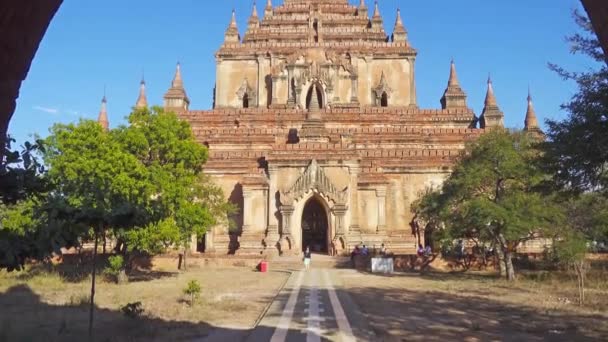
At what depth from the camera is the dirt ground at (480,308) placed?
37.0 ft

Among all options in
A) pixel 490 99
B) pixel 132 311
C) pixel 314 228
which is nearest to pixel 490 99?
pixel 490 99

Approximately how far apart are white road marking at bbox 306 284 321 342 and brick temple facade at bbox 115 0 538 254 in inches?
610

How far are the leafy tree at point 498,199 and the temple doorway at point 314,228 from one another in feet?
37.8

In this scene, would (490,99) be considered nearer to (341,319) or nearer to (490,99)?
(490,99)

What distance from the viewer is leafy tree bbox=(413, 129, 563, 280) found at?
21.6 m

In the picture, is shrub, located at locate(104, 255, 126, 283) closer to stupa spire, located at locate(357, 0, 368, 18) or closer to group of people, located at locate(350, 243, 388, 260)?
group of people, located at locate(350, 243, 388, 260)

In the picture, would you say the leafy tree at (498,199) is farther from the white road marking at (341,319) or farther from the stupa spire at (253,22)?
the stupa spire at (253,22)

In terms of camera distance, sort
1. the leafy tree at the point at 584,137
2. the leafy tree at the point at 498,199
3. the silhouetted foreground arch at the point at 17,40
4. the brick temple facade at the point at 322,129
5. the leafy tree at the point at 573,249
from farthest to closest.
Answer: the brick temple facade at the point at 322,129
the leafy tree at the point at 498,199
the leafy tree at the point at 573,249
the leafy tree at the point at 584,137
the silhouetted foreground arch at the point at 17,40

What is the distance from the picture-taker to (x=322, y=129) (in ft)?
122

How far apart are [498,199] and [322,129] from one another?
16.2 m

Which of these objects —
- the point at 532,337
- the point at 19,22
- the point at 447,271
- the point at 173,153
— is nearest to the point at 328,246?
the point at 447,271

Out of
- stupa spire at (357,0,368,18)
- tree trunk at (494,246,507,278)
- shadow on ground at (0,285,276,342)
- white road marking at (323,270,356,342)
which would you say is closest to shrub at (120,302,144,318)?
shadow on ground at (0,285,276,342)

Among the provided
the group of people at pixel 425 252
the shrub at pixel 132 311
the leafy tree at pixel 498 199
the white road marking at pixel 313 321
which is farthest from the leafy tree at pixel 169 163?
the group of people at pixel 425 252

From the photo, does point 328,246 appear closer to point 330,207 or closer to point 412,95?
point 330,207
